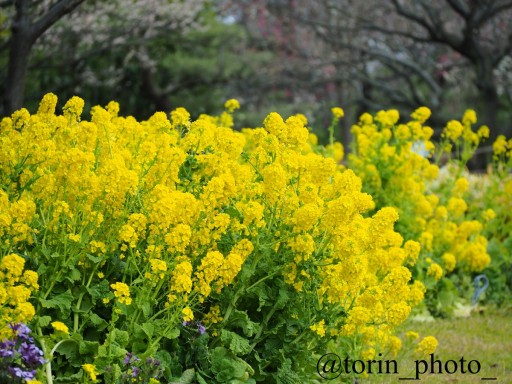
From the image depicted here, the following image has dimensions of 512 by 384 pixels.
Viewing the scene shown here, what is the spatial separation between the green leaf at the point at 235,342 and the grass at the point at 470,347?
1.00m

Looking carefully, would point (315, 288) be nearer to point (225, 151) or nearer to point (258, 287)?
point (258, 287)

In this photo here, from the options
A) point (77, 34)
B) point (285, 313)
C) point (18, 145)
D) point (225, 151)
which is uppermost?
point (18, 145)

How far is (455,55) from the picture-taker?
22.9 meters

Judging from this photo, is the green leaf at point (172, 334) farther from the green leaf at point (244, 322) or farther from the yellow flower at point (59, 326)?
the yellow flower at point (59, 326)

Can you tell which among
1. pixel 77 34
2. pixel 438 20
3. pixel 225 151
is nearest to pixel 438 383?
pixel 225 151

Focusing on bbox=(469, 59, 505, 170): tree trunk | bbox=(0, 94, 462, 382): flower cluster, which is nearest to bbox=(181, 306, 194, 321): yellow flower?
bbox=(0, 94, 462, 382): flower cluster

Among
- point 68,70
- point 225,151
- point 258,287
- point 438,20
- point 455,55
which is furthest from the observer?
point 455,55

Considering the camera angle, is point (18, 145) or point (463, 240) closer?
point (18, 145)

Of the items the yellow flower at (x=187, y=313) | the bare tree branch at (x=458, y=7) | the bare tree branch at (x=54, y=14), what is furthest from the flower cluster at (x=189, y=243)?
the bare tree branch at (x=458, y=7)

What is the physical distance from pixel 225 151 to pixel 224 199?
499 millimetres

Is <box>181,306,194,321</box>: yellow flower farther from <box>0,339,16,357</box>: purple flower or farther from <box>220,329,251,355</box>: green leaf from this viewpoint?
<box>0,339,16,357</box>: purple flower

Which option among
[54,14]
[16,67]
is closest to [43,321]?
[54,14]

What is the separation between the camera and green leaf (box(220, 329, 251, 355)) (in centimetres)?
396

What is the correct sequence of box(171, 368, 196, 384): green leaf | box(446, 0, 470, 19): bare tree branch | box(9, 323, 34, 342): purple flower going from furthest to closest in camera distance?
box(446, 0, 470, 19): bare tree branch, box(171, 368, 196, 384): green leaf, box(9, 323, 34, 342): purple flower
